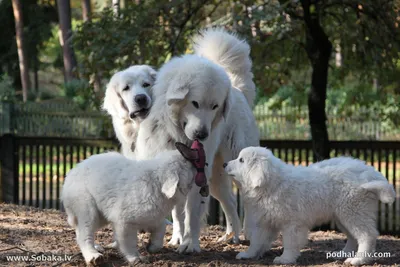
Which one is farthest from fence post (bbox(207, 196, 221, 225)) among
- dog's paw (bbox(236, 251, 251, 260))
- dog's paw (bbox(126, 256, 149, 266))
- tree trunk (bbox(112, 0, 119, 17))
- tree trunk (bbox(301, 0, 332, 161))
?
dog's paw (bbox(126, 256, 149, 266))

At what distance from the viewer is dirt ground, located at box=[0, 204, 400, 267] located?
547 cm

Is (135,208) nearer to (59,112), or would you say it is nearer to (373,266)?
(373,266)

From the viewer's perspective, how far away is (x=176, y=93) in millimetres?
5766

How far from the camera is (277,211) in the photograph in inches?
213

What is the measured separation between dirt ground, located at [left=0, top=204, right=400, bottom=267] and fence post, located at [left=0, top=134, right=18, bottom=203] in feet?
13.0

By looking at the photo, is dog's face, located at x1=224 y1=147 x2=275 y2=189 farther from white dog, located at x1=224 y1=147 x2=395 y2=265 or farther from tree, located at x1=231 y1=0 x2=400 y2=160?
tree, located at x1=231 y1=0 x2=400 y2=160

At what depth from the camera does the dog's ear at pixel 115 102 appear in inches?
266

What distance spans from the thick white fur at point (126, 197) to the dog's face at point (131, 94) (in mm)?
1321

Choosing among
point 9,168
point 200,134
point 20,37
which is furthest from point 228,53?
point 20,37

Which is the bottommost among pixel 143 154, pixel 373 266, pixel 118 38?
pixel 373 266

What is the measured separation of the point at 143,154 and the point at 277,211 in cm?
144

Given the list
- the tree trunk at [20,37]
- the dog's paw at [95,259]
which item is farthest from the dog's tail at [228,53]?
the tree trunk at [20,37]

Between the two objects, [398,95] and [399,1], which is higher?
[399,1]

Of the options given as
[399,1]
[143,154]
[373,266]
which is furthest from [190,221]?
[399,1]
